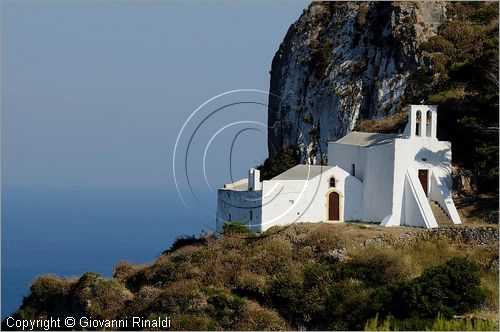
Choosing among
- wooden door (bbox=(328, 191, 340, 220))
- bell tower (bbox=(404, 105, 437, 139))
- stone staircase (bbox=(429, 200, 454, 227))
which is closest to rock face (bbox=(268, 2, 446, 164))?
bell tower (bbox=(404, 105, 437, 139))

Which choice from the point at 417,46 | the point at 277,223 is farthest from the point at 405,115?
the point at 277,223

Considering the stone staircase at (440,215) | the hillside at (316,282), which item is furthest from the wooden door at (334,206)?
the stone staircase at (440,215)

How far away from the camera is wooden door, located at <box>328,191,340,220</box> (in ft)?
152

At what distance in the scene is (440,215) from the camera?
4447 centimetres

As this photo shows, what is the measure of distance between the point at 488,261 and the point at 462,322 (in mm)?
6540

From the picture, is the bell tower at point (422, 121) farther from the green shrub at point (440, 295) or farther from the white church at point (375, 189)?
the green shrub at point (440, 295)

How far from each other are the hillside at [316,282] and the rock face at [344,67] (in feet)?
46.0

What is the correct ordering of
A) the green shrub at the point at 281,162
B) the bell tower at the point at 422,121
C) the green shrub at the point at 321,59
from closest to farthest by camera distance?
the bell tower at the point at 422,121 < the green shrub at the point at 281,162 < the green shrub at the point at 321,59

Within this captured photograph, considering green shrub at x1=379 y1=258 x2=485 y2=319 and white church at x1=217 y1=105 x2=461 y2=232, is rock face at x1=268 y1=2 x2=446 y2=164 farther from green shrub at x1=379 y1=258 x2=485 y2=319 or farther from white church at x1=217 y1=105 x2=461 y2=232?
green shrub at x1=379 y1=258 x2=485 y2=319

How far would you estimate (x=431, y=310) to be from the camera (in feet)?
123

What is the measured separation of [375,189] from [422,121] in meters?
3.21

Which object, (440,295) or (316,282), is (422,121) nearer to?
(316,282)

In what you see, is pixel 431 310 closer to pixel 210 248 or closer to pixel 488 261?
pixel 488 261

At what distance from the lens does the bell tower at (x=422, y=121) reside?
4556 centimetres
